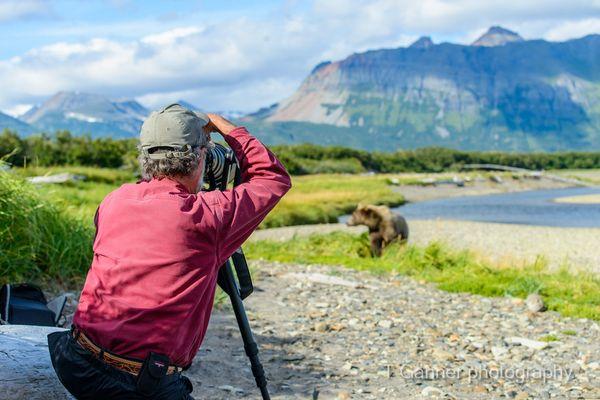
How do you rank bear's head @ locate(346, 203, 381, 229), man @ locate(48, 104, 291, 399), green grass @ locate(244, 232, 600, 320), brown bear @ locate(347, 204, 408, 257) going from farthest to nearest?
bear's head @ locate(346, 203, 381, 229) → brown bear @ locate(347, 204, 408, 257) → green grass @ locate(244, 232, 600, 320) → man @ locate(48, 104, 291, 399)

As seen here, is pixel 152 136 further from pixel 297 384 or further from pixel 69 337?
pixel 297 384

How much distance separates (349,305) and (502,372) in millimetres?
2894

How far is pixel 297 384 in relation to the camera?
5926 mm

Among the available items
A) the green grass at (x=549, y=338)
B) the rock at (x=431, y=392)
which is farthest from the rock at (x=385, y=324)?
the rock at (x=431, y=392)

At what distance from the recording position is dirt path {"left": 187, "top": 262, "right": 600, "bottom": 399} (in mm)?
5906

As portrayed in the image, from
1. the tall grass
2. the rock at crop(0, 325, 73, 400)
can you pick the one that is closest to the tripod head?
the rock at crop(0, 325, 73, 400)

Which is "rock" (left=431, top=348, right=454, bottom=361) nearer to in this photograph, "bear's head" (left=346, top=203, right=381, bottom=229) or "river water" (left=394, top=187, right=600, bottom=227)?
"bear's head" (left=346, top=203, right=381, bottom=229)

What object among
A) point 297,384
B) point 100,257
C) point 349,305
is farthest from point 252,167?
point 349,305

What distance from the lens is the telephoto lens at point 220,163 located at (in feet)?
10.0

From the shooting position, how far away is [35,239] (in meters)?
7.59

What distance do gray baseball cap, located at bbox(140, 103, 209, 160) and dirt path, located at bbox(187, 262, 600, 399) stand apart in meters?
2.98

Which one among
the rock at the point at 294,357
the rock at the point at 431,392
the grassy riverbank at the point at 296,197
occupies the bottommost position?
the grassy riverbank at the point at 296,197

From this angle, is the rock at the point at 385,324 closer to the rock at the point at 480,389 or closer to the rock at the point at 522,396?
the rock at the point at 480,389

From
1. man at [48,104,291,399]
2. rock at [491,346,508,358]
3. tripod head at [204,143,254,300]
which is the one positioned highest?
tripod head at [204,143,254,300]
